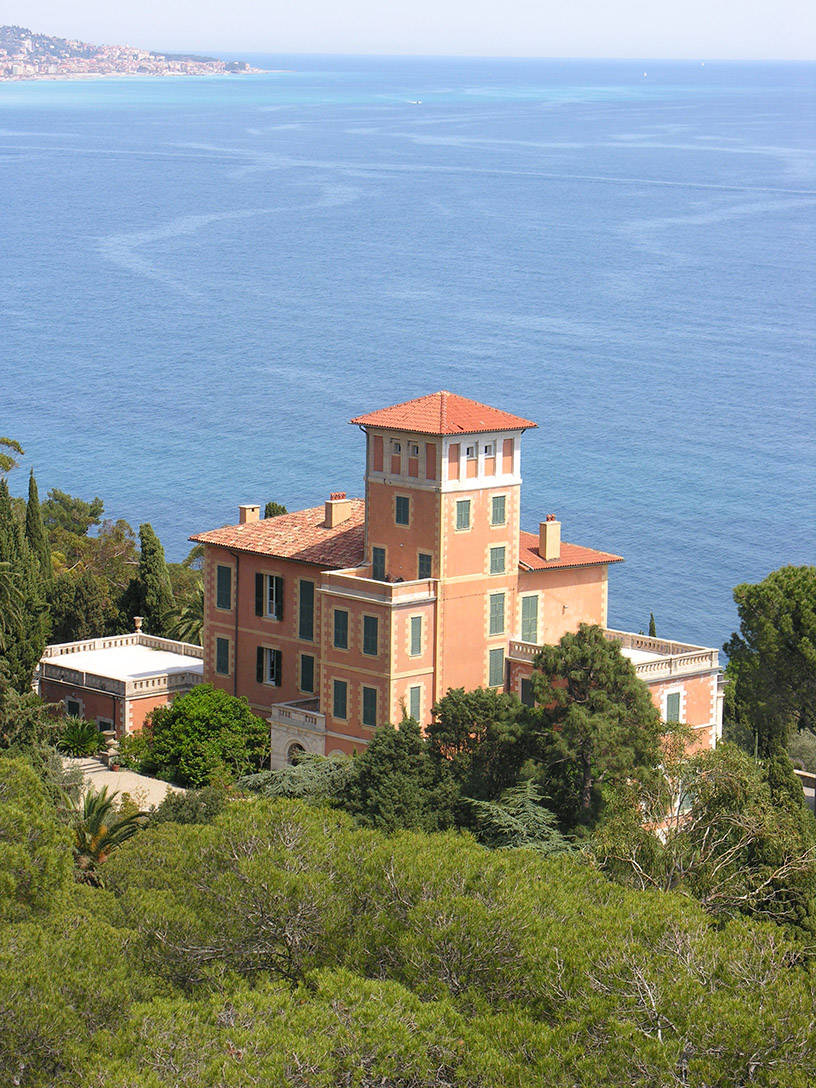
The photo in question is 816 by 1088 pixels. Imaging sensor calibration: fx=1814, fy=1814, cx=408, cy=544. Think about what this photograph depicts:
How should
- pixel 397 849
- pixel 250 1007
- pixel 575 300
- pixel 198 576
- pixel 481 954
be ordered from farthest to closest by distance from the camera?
pixel 575 300 → pixel 198 576 → pixel 397 849 → pixel 481 954 → pixel 250 1007

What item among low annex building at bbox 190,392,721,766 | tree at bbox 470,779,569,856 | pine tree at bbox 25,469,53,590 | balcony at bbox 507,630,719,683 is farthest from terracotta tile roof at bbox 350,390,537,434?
pine tree at bbox 25,469,53,590

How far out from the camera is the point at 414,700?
45.5 meters

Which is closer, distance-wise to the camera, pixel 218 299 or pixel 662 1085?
pixel 662 1085

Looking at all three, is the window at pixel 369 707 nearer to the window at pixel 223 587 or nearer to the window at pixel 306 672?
the window at pixel 306 672

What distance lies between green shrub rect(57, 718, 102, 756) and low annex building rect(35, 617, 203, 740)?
94 centimetres

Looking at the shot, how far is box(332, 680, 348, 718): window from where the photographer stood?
4594 centimetres

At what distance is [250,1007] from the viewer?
21.1 meters

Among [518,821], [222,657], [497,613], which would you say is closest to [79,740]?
[222,657]

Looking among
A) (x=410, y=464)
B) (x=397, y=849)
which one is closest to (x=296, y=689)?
(x=410, y=464)

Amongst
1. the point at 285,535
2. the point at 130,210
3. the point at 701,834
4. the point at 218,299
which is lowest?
the point at 701,834

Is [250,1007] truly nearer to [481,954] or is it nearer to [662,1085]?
[481,954]

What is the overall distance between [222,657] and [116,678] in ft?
9.83

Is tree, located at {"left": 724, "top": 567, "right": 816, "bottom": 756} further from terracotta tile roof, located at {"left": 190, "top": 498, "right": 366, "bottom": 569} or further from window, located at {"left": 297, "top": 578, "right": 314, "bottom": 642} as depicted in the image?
window, located at {"left": 297, "top": 578, "right": 314, "bottom": 642}

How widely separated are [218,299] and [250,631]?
367ft
